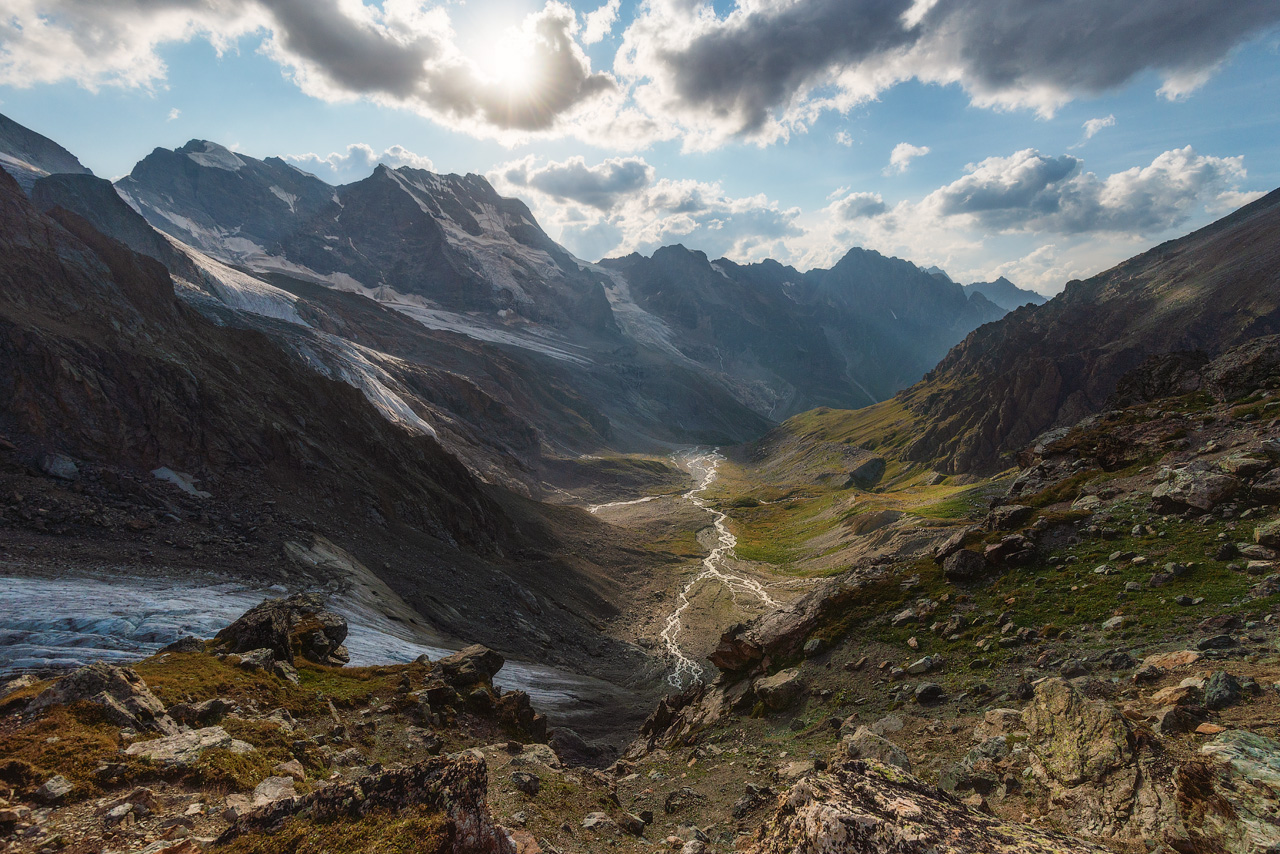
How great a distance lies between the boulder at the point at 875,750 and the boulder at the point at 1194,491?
1548cm

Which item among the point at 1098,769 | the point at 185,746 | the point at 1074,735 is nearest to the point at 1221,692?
the point at 1074,735

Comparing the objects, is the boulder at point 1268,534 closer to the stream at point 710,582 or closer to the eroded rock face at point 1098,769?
the eroded rock face at point 1098,769

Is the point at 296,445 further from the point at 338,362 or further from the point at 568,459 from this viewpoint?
the point at 568,459

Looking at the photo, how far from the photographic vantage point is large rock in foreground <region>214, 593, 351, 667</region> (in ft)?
74.4

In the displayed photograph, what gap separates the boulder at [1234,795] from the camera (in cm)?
743

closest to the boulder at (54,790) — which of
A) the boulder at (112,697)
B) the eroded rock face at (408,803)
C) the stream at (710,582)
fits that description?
the boulder at (112,697)

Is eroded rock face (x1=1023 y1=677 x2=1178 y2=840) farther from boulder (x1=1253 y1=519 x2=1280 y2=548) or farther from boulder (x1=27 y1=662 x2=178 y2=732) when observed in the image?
boulder (x1=27 y1=662 x2=178 y2=732)

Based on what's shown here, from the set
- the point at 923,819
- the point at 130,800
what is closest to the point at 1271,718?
the point at 923,819

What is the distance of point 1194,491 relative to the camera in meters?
19.6

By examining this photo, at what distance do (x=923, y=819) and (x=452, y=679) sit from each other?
2441cm

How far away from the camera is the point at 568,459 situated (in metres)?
192

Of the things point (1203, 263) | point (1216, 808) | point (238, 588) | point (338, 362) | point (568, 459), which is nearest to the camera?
point (1216, 808)

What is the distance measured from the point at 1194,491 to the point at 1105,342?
189 metres

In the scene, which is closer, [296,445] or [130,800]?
[130,800]
